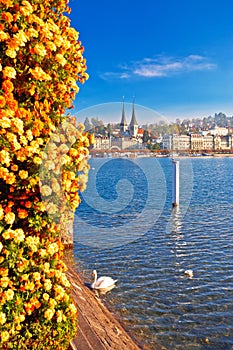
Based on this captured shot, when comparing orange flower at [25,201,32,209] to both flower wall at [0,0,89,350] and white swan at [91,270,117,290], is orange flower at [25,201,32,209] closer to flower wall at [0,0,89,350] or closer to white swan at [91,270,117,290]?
flower wall at [0,0,89,350]

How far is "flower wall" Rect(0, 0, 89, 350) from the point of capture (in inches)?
142

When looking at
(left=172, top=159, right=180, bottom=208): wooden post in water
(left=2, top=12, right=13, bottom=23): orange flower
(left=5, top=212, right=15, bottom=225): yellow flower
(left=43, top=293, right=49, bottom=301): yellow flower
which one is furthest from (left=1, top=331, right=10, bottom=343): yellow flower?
(left=172, top=159, right=180, bottom=208): wooden post in water

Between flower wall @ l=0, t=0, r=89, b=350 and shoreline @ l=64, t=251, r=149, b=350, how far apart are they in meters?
1.08

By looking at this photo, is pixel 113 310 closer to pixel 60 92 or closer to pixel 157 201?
pixel 60 92

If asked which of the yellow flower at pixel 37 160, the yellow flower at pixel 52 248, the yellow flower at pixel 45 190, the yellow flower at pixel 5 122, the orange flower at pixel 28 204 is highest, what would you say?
the yellow flower at pixel 5 122

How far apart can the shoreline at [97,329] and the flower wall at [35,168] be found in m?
1.08

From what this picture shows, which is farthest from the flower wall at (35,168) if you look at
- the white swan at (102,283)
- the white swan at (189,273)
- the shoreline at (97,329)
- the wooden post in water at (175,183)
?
the wooden post in water at (175,183)

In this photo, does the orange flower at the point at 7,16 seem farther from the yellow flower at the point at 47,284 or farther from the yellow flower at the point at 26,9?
the yellow flower at the point at 47,284

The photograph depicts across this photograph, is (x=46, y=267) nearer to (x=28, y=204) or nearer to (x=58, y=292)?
(x=58, y=292)

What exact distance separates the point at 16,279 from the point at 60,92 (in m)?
2.01

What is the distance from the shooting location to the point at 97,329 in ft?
21.5

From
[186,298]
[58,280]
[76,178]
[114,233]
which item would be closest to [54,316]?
[58,280]

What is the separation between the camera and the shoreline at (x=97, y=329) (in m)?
5.26

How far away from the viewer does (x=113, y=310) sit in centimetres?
895
